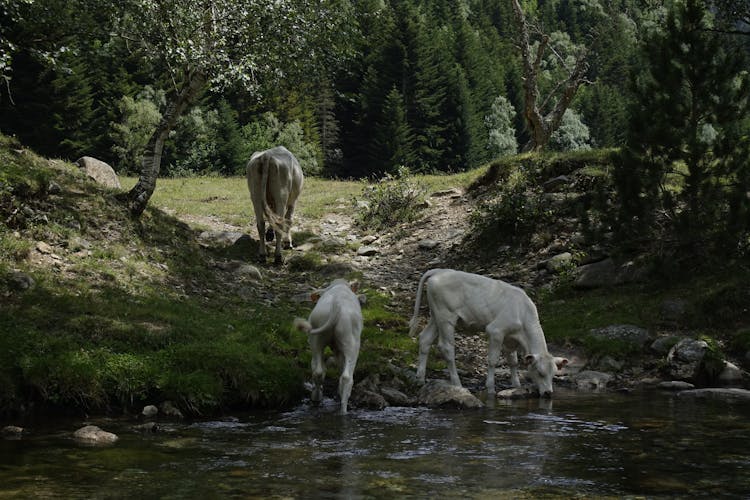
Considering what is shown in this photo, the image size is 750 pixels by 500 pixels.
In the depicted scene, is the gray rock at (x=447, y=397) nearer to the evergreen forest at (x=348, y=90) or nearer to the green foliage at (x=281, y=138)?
the evergreen forest at (x=348, y=90)

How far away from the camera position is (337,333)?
11.4 m

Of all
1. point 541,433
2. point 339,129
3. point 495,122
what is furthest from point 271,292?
point 495,122

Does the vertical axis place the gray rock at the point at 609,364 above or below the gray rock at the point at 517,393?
above

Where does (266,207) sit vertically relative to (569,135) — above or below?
below

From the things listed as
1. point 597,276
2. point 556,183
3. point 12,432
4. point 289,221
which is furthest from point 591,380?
point 289,221

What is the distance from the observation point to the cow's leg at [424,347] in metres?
13.4

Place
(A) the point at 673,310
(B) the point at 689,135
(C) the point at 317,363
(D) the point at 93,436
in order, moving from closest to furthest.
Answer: (D) the point at 93,436, (C) the point at 317,363, (A) the point at 673,310, (B) the point at 689,135

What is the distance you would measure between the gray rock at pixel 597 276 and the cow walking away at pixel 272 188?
8.07m

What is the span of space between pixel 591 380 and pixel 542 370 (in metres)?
1.61

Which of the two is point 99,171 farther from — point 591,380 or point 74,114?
point 74,114

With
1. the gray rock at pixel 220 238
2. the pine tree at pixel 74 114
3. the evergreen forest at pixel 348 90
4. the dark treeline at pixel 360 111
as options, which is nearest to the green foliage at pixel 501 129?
the dark treeline at pixel 360 111

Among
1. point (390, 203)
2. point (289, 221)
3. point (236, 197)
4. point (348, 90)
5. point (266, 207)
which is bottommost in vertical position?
point (289, 221)

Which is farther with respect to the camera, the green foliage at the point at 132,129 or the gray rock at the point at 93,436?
the green foliage at the point at 132,129

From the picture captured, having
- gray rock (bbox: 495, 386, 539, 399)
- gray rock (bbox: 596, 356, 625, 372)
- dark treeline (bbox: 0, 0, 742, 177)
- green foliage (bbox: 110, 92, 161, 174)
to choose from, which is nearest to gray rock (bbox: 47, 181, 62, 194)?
gray rock (bbox: 495, 386, 539, 399)
